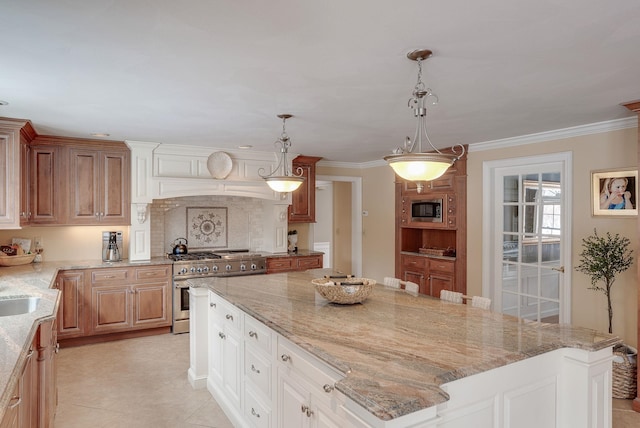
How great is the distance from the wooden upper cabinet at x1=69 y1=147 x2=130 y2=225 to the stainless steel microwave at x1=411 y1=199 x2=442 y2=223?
3.80 m

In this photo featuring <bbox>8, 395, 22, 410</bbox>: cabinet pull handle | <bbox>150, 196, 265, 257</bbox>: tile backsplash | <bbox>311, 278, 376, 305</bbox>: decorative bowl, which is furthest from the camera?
<bbox>150, 196, 265, 257</bbox>: tile backsplash

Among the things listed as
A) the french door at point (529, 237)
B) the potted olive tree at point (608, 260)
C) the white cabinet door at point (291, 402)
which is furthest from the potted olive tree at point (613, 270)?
the white cabinet door at point (291, 402)

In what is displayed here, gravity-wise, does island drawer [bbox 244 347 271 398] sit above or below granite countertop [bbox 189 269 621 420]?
below

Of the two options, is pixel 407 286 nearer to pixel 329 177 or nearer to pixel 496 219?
pixel 496 219

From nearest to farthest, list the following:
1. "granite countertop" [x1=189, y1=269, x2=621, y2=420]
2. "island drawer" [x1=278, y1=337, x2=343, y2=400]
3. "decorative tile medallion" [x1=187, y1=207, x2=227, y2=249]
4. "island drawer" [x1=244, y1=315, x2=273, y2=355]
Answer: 1. "granite countertop" [x1=189, y1=269, x2=621, y2=420]
2. "island drawer" [x1=278, y1=337, x2=343, y2=400]
3. "island drawer" [x1=244, y1=315, x2=273, y2=355]
4. "decorative tile medallion" [x1=187, y1=207, x2=227, y2=249]

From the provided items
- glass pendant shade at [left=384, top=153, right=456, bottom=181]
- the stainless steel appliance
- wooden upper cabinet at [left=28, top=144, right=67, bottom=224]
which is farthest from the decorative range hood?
glass pendant shade at [left=384, top=153, right=456, bottom=181]

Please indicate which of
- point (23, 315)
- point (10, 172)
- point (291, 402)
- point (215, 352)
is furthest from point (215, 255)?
point (291, 402)

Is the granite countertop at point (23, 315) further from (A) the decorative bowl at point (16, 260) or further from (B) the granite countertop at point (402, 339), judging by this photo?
(B) the granite countertop at point (402, 339)

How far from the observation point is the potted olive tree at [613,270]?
132 inches

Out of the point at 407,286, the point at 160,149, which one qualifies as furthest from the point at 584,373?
the point at 160,149

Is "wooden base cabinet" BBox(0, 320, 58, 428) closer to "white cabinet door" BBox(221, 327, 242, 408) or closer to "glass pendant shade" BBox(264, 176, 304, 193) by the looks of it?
Answer: "white cabinet door" BBox(221, 327, 242, 408)

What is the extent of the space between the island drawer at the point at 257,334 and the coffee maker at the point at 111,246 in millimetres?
3071

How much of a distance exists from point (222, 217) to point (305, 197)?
4.10 ft

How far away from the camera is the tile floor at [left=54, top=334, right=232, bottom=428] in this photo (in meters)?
2.95
